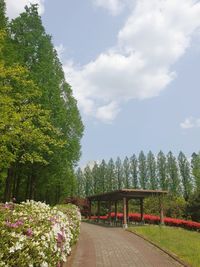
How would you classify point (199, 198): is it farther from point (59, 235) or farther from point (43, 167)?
point (59, 235)

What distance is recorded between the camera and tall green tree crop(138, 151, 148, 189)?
75.1m

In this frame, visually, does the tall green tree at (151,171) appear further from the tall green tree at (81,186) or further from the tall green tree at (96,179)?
the tall green tree at (81,186)

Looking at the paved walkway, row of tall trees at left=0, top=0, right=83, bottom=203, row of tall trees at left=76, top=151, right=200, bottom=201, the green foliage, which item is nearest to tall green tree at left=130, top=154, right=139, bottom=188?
row of tall trees at left=76, top=151, right=200, bottom=201

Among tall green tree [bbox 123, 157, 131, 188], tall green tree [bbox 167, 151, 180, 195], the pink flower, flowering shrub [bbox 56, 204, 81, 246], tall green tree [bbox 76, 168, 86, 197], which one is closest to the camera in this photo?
the pink flower

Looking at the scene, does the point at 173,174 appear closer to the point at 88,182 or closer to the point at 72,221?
the point at 88,182

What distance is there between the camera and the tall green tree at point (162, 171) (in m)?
70.7

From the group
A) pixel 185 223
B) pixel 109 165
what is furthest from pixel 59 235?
pixel 109 165

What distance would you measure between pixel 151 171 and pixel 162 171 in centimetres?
339

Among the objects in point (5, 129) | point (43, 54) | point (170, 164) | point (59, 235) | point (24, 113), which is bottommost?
point (59, 235)

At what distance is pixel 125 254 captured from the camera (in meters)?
12.2

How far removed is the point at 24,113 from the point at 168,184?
61.4 meters

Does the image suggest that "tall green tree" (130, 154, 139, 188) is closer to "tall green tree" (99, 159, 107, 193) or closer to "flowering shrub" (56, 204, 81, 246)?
"tall green tree" (99, 159, 107, 193)

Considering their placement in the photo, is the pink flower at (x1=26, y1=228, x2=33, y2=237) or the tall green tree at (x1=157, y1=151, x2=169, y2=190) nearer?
the pink flower at (x1=26, y1=228, x2=33, y2=237)

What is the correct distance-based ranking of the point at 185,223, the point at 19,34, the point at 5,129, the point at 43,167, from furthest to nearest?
1. the point at 185,223
2. the point at 43,167
3. the point at 19,34
4. the point at 5,129
